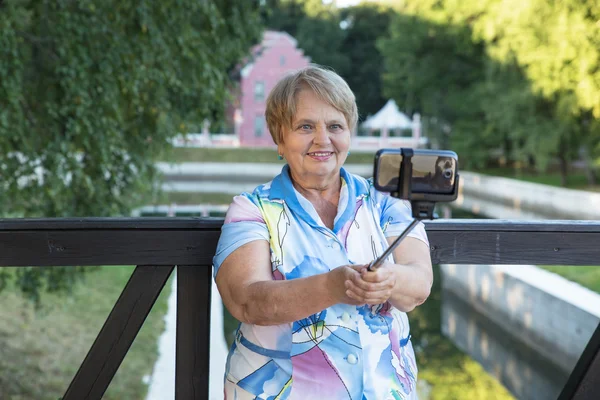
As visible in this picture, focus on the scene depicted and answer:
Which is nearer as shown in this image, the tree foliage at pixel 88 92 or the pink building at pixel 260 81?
the tree foliage at pixel 88 92

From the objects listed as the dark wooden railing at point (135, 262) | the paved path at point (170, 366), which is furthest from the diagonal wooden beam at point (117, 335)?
the paved path at point (170, 366)

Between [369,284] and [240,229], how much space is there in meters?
0.37

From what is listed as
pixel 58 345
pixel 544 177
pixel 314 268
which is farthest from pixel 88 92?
pixel 544 177

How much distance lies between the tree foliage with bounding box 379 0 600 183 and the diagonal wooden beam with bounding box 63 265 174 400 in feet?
43.4

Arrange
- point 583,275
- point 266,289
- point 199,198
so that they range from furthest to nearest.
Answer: point 199,198 → point 583,275 → point 266,289

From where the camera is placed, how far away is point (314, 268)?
1.71m

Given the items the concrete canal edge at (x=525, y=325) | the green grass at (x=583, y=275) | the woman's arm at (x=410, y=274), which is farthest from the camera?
the green grass at (x=583, y=275)

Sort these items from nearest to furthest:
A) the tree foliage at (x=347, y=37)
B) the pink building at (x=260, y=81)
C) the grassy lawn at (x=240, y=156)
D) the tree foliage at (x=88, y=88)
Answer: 1. the tree foliage at (x=88, y=88)
2. the grassy lawn at (x=240, y=156)
3. the pink building at (x=260, y=81)
4. the tree foliage at (x=347, y=37)

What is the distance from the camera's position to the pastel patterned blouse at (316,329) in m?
1.68

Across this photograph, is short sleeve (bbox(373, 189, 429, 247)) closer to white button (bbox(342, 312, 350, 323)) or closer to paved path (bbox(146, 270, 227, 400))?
white button (bbox(342, 312, 350, 323))

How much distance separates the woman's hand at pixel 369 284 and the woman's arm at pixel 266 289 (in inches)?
0.4

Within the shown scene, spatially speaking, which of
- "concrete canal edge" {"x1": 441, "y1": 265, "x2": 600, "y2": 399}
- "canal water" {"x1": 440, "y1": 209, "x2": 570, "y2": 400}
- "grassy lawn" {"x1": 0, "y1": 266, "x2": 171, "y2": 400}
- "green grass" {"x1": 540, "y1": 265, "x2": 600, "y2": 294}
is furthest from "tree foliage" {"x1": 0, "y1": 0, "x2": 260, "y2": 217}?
"green grass" {"x1": 540, "y1": 265, "x2": 600, "y2": 294}

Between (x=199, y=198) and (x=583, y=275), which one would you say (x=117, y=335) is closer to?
(x=583, y=275)

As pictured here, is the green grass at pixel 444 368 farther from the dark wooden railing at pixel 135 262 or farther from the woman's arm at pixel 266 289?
the woman's arm at pixel 266 289
